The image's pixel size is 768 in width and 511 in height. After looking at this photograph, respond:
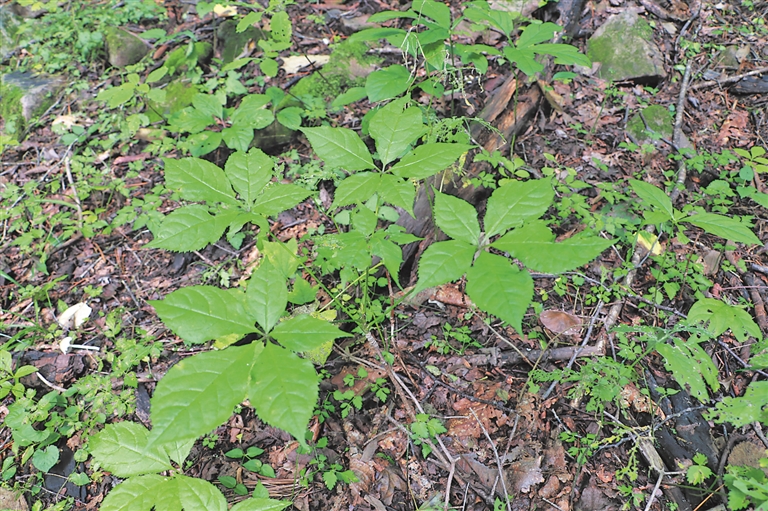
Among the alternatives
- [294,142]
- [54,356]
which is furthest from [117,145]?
[54,356]

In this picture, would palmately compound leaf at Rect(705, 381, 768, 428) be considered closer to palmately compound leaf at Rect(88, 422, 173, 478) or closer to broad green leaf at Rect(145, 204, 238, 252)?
broad green leaf at Rect(145, 204, 238, 252)

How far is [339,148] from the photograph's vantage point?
1796 millimetres

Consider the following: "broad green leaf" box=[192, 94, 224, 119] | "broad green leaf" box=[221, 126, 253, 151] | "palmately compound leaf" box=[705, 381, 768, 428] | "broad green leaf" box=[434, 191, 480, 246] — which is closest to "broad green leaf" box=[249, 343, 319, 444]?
"broad green leaf" box=[434, 191, 480, 246]

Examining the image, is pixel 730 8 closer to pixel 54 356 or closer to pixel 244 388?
pixel 244 388

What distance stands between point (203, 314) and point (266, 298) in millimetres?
197

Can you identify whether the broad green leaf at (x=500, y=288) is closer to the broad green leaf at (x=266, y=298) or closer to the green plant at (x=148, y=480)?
the broad green leaf at (x=266, y=298)

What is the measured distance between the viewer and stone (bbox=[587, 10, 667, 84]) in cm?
383

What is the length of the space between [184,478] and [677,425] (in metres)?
2.07

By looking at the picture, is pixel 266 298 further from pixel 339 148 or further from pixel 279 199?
pixel 339 148

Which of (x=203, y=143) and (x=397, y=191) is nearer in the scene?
(x=397, y=191)

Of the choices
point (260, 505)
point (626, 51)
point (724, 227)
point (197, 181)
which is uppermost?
point (197, 181)

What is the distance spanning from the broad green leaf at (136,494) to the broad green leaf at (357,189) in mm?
1220

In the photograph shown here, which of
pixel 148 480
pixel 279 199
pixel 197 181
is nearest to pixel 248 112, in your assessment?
pixel 197 181

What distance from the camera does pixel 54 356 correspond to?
2656mm
